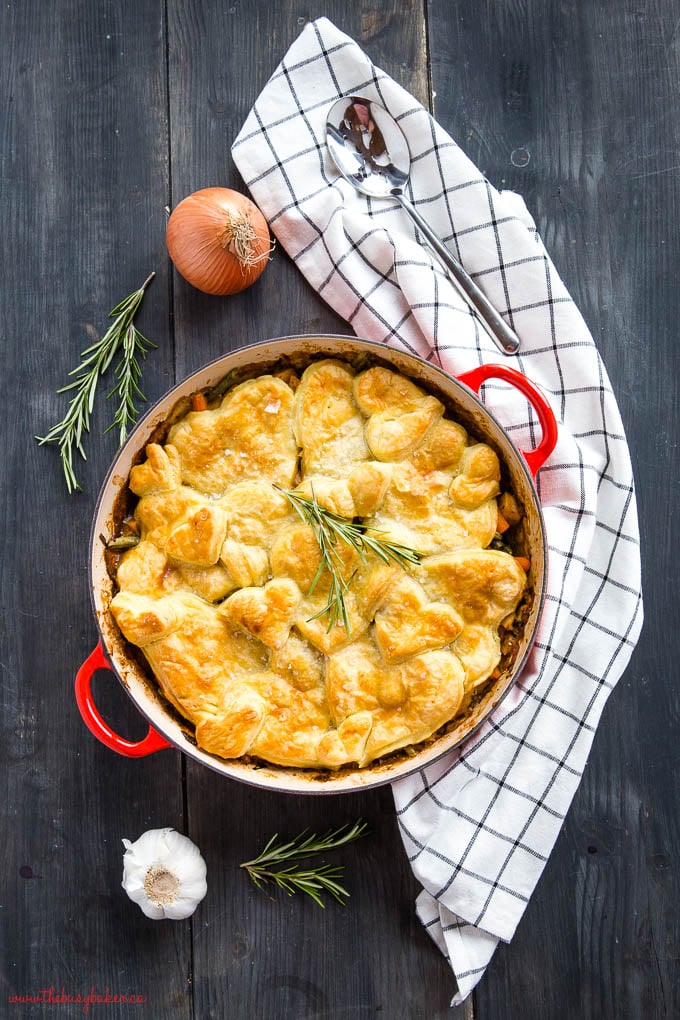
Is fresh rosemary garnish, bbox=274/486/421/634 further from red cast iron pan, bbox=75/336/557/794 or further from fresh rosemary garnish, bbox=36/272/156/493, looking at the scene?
fresh rosemary garnish, bbox=36/272/156/493

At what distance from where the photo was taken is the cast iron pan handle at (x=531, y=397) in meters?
2.17

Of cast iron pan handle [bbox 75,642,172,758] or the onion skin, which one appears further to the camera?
the onion skin

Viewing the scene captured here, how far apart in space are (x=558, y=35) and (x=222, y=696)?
2298 millimetres

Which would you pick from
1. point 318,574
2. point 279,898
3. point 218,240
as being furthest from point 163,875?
point 218,240

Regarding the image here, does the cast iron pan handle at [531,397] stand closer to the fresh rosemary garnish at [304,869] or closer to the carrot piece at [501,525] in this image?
the carrot piece at [501,525]

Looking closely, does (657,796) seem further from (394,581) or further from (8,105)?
(8,105)

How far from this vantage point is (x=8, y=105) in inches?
101

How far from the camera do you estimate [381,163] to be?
2.47 meters

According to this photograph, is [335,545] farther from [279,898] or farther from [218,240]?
[279,898]

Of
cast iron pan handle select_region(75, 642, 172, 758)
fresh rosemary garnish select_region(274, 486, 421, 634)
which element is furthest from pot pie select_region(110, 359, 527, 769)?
cast iron pan handle select_region(75, 642, 172, 758)

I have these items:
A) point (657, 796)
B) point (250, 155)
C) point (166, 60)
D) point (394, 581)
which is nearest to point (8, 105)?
point (166, 60)

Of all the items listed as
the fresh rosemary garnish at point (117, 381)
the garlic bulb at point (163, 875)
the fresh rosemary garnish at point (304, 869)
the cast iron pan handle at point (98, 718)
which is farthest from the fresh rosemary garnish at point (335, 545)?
the garlic bulb at point (163, 875)

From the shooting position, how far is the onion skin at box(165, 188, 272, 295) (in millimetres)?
2295

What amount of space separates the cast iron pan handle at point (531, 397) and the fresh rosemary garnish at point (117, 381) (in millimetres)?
1011
